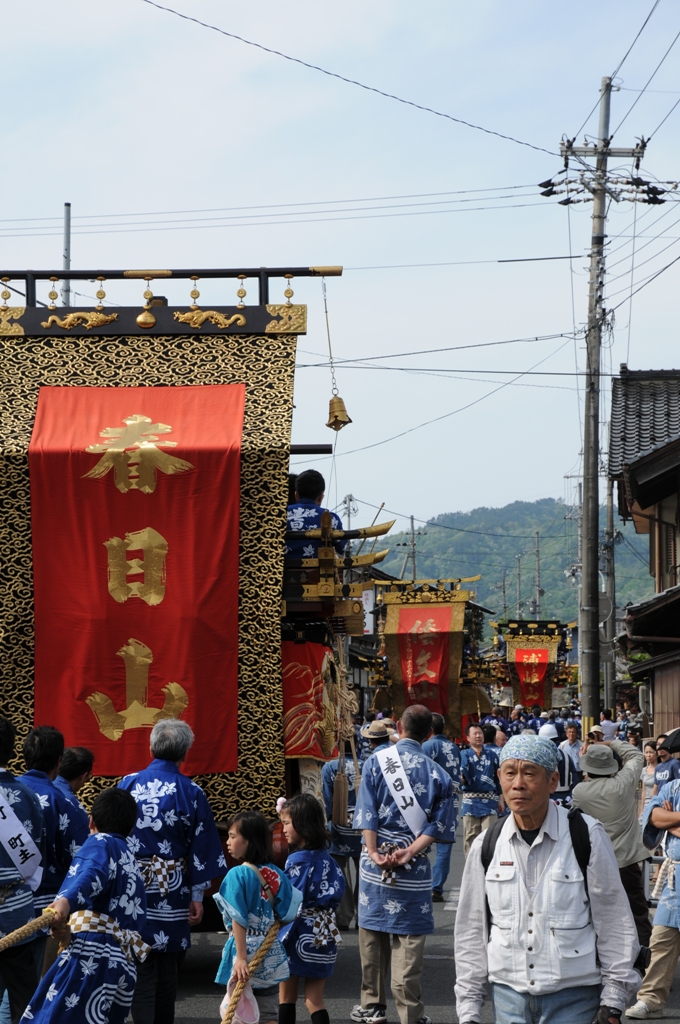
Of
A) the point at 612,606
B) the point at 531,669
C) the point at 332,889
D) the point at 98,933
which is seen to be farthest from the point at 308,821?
the point at 531,669

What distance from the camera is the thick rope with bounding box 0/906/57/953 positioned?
15.7 ft

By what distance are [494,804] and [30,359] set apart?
7.05 m

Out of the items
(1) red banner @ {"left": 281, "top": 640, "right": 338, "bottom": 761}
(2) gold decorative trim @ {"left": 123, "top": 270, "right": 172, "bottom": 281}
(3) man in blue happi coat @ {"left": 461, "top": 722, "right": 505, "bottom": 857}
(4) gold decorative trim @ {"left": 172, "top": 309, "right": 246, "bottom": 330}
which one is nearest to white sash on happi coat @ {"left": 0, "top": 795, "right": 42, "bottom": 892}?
(1) red banner @ {"left": 281, "top": 640, "right": 338, "bottom": 761}

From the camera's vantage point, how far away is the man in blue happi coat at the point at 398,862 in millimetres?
7164

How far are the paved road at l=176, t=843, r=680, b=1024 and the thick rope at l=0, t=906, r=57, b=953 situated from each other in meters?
2.50

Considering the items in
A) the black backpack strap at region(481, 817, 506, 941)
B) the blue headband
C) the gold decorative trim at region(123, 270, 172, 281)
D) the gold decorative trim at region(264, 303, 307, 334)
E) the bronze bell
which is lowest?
the black backpack strap at region(481, 817, 506, 941)

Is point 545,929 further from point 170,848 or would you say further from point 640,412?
point 640,412

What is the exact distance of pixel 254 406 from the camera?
30.4 feet

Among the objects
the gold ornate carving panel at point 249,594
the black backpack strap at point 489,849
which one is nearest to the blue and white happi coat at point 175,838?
the gold ornate carving panel at point 249,594

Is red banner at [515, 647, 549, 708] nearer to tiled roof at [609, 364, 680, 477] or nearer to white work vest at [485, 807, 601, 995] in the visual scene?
tiled roof at [609, 364, 680, 477]

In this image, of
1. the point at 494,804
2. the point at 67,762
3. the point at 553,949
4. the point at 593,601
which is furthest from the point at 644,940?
the point at 593,601

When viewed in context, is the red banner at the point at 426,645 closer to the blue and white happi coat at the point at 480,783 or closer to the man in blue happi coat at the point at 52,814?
the blue and white happi coat at the point at 480,783

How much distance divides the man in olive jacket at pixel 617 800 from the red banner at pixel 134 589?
101 inches

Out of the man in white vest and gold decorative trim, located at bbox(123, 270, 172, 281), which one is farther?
gold decorative trim, located at bbox(123, 270, 172, 281)
